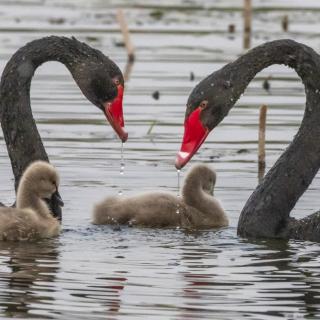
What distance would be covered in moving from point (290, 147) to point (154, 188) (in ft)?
5.28

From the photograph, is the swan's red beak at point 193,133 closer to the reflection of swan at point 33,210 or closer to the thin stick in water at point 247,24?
the reflection of swan at point 33,210

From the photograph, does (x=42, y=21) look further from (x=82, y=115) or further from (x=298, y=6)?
(x=82, y=115)

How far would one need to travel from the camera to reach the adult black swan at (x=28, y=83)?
10.6m

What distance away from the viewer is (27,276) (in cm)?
865

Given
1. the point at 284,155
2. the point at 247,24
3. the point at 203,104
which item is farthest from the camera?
the point at 247,24

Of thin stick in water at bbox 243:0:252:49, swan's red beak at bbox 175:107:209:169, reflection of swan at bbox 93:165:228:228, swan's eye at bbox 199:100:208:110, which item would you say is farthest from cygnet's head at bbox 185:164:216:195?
thin stick in water at bbox 243:0:252:49

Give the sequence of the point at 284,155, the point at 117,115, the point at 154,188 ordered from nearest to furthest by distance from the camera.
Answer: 1. the point at 284,155
2. the point at 117,115
3. the point at 154,188

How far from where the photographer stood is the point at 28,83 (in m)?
11.0

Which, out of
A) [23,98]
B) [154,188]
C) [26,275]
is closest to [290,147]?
[154,188]

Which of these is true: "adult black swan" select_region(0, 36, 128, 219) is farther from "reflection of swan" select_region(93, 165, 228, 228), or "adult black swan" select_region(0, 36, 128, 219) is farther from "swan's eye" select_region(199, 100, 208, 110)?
"swan's eye" select_region(199, 100, 208, 110)

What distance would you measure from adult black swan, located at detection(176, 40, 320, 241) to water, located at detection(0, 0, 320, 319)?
0.76ft

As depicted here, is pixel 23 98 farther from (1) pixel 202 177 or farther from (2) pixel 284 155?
(2) pixel 284 155

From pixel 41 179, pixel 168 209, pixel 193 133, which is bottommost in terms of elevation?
pixel 168 209

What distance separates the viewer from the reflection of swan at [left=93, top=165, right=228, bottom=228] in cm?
1041
